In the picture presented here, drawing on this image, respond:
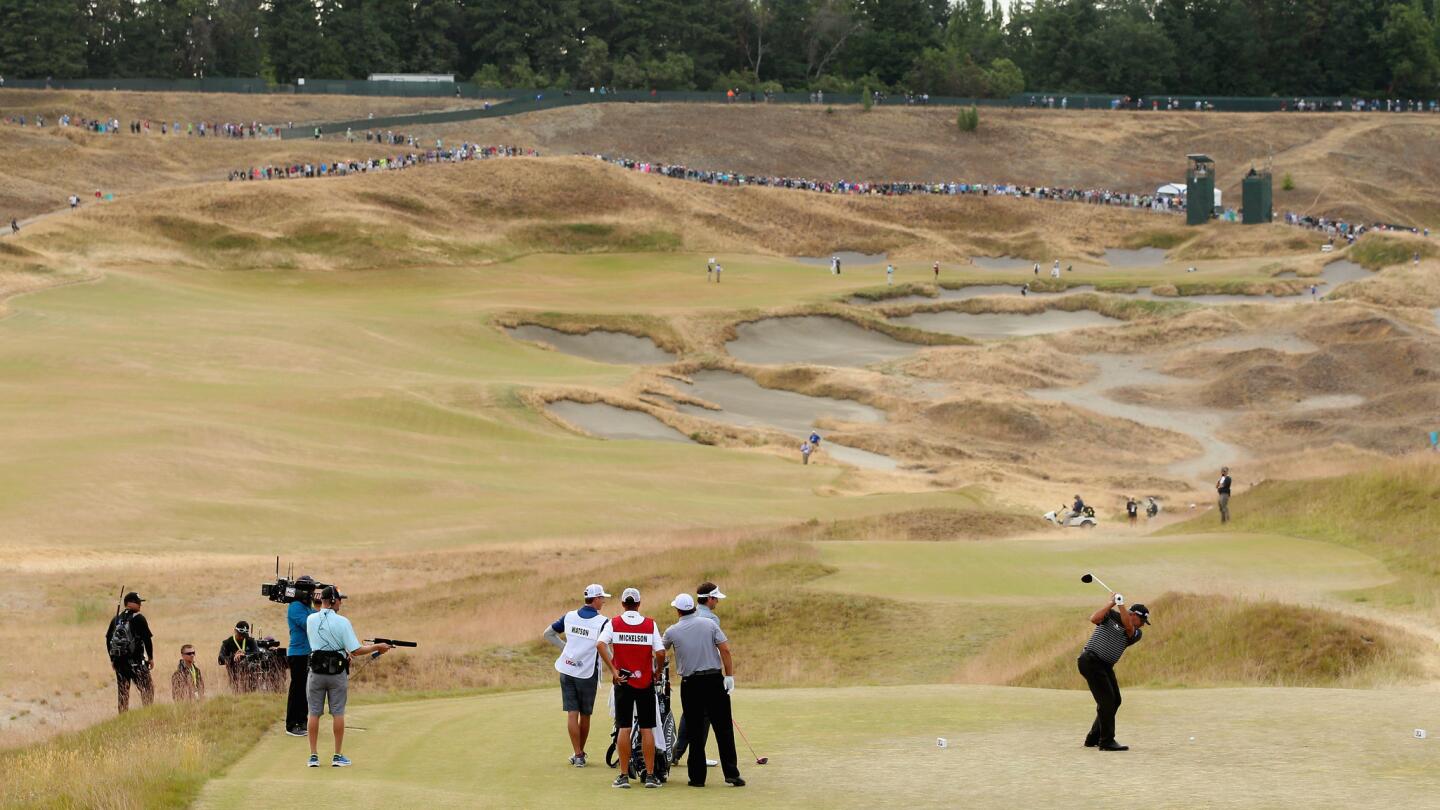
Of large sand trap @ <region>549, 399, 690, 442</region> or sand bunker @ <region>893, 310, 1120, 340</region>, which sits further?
sand bunker @ <region>893, 310, 1120, 340</region>

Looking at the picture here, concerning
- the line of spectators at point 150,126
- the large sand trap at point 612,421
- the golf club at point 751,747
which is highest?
the line of spectators at point 150,126

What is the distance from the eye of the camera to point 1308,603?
3170 cm

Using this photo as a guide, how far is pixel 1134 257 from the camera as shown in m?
130

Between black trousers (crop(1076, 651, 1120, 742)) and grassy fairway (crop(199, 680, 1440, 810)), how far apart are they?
0.33 meters

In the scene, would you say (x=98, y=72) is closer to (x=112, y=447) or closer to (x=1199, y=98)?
(x=1199, y=98)

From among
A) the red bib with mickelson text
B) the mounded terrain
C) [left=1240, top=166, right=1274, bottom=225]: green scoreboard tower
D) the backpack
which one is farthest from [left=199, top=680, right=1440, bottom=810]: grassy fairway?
[left=1240, top=166, right=1274, bottom=225]: green scoreboard tower

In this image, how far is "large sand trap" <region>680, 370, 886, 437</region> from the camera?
76.4m

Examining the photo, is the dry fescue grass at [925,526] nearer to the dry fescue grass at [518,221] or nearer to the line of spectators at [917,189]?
the dry fescue grass at [518,221]

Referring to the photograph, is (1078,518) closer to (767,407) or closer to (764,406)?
(767,407)

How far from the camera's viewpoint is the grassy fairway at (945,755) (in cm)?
1684

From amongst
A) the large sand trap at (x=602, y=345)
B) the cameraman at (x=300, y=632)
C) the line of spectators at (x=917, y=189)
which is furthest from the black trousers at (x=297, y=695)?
the line of spectators at (x=917, y=189)

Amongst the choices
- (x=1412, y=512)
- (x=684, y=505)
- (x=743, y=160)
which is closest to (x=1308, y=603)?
(x=1412, y=512)

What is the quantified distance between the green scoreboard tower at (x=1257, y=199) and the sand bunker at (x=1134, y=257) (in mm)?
6700

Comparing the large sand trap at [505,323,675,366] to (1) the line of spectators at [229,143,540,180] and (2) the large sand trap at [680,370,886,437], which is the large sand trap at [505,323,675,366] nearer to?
(2) the large sand trap at [680,370,886,437]
